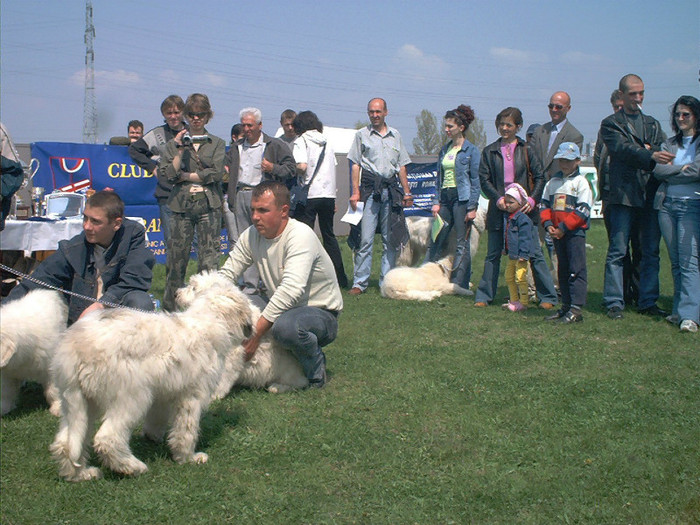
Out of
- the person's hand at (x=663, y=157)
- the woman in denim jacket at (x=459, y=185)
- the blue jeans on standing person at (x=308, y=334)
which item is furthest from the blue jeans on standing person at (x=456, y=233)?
the blue jeans on standing person at (x=308, y=334)

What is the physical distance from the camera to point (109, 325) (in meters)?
3.21

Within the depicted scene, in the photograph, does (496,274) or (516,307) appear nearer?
(516,307)

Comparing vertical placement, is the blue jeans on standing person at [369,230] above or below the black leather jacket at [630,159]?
below

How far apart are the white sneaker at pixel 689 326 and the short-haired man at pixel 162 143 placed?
552 cm

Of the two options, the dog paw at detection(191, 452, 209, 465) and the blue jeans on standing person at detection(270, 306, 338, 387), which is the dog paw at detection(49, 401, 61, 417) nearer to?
the dog paw at detection(191, 452, 209, 465)

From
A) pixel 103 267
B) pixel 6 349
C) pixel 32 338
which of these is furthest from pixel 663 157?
pixel 6 349

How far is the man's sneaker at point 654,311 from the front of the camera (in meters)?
7.29

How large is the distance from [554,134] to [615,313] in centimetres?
228

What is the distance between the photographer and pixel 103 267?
4.42 meters

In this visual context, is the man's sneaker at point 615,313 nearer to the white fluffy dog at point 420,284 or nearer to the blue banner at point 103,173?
the white fluffy dog at point 420,284

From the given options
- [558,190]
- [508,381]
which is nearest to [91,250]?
[508,381]

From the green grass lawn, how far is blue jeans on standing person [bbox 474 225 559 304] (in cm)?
180

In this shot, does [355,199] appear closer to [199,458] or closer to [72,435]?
[199,458]

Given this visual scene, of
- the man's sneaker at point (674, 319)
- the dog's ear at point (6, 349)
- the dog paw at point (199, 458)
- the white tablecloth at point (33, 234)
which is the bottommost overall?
the dog paw at point (199, 458)
